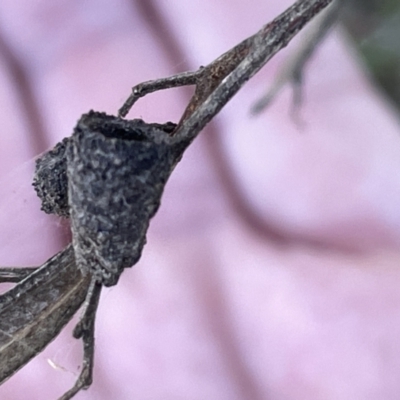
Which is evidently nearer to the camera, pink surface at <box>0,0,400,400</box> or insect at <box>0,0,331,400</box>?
insect at <box>0,0,331,400</box>

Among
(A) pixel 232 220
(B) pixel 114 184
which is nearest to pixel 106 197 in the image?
(B) pixel 114 184

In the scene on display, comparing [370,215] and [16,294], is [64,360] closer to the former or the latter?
[16,294]

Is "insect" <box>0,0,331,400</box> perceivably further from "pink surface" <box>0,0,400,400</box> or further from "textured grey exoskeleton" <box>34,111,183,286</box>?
"pink surface" <box>0,0,400,400</box>

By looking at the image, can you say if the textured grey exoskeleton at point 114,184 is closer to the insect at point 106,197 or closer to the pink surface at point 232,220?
the insect at point 106,197

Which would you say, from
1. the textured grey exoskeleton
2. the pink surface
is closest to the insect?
the textured grey exoskeleton

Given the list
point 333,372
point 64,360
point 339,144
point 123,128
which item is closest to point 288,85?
point 339,144

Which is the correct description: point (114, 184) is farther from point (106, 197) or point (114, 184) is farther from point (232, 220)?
point (232, 220)
